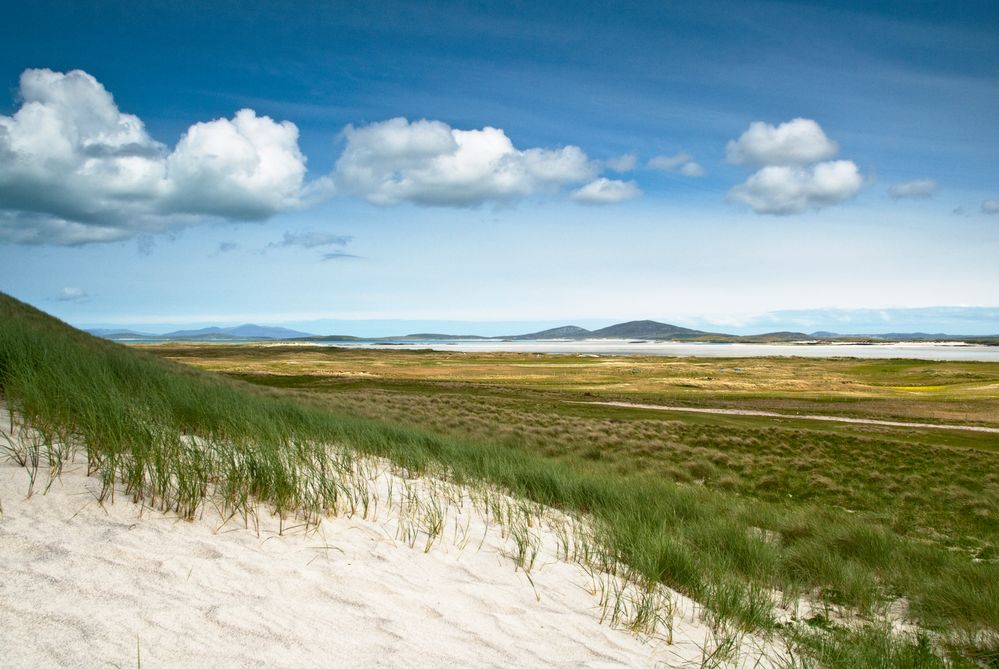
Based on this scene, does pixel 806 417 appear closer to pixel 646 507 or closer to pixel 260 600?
pixel 646 507

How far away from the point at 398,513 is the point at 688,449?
16.6m

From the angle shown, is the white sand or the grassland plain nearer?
the white sand

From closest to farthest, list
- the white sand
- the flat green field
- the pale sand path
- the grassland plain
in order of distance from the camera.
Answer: the white sand, the grassland plain, the flat green field, the pale sand path

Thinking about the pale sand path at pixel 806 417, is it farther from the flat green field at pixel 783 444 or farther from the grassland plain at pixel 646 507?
the grassland plain at pixel 646 507

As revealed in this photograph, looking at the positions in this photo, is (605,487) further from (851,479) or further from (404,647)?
(851,479)

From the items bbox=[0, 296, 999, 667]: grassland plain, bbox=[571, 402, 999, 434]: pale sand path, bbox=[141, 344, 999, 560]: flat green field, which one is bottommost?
bbox=[571, 402, 999, 434]: pale sand path

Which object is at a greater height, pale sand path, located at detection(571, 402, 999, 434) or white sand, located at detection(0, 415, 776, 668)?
white sand, located at detection(0, 415, 776, 668)

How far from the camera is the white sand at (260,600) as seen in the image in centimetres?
350

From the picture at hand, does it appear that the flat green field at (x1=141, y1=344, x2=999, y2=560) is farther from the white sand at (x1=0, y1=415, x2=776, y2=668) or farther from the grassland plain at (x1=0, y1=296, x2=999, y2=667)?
the white sand at (x1=0, y1=415, x2=776, y2=668)

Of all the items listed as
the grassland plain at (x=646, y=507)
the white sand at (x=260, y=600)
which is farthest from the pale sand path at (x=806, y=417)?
the white sand at (x=260, y=600)

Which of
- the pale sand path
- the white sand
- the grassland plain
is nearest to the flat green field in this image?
the grassland plain

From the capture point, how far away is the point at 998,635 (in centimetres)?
574

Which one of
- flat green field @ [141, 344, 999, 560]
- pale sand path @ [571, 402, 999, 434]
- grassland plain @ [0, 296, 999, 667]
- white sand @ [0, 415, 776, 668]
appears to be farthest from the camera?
pale sand path @ [571, 402, 999, 434]

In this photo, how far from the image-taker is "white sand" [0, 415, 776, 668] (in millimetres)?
3504
